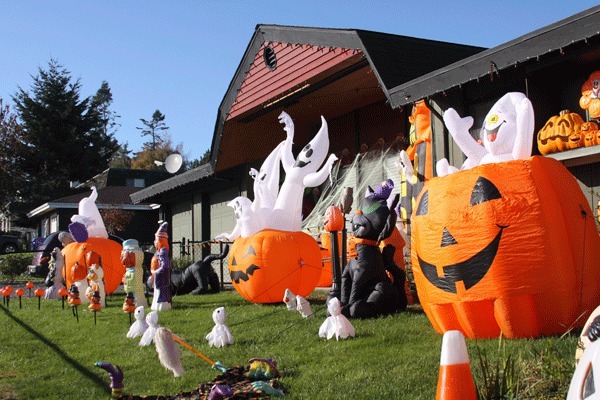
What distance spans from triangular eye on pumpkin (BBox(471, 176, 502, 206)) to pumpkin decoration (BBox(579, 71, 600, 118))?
9.05 ft

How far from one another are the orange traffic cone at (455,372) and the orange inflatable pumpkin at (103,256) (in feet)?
34.2

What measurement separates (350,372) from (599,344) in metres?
3.08

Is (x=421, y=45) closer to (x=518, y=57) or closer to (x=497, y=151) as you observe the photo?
(x=518, y=57)

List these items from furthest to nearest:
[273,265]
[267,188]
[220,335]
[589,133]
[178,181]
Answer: [178,181]
[267,188]
[273,265]
[589,133]
[220,335]

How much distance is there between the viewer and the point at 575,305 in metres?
5.53

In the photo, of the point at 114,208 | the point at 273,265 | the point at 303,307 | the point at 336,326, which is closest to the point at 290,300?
the point at 303,307

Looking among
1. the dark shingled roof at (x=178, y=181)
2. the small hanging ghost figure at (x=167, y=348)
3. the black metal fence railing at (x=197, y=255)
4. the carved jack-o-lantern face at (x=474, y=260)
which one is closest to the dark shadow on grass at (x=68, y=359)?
the small hanging ghost figure at (x=167, y=348)

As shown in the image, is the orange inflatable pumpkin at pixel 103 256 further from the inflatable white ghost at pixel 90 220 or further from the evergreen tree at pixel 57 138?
the evergreen tree at pixel 57 138

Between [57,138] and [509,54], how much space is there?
1605 inches

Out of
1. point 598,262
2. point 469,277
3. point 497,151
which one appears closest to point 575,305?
point 598,262

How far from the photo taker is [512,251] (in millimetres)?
5461

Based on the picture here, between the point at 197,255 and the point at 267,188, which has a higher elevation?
the point at 267,188

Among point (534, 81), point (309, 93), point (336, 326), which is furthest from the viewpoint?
point (309, 93)

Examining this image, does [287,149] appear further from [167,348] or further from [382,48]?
[167,348]
